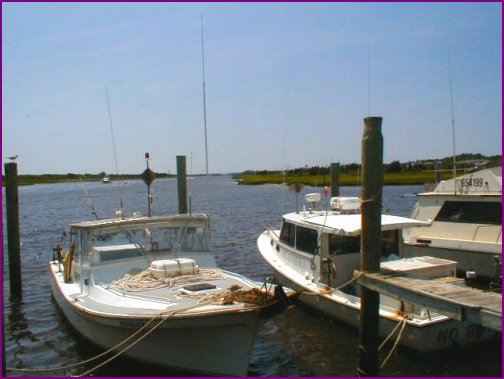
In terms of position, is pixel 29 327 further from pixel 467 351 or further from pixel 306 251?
pixel 467 351

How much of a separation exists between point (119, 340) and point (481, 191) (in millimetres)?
12234

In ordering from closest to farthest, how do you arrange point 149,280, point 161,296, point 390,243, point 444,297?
point 444,297 < point 161,296 < point 149,280 < point 390,243

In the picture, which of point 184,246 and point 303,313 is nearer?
point 184,246

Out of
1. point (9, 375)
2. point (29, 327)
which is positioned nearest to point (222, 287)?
point (9, 375)

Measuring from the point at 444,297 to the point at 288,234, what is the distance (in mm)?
8387

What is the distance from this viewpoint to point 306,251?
13633 millimetres

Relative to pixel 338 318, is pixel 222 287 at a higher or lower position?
higher

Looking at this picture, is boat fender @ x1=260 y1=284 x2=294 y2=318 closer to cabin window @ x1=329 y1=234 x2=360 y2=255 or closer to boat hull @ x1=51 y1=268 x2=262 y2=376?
boat hull @ x1=51 y1=268 x2=262 y2=376

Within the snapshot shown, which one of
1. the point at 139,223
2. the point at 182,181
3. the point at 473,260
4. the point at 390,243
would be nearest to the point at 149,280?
the point at 139,223

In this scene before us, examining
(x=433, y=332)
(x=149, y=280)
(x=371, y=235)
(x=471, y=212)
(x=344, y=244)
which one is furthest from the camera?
(x=471, y=212)

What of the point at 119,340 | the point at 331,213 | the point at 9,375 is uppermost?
the point at 331,213

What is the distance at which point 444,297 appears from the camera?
6.78 metres

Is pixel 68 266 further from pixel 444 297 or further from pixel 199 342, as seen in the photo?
pixel 444 297

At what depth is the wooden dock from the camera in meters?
6.27
